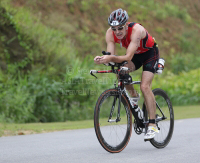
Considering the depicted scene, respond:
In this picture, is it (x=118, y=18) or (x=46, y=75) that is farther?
(x=46, y=75)

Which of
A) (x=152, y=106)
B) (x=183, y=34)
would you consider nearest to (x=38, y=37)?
(x=152, y=106)

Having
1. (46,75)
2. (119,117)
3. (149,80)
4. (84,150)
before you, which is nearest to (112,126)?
(119,117)

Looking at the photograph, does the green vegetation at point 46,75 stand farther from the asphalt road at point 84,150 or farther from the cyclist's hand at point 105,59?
the cyclist's hand at point 105,59

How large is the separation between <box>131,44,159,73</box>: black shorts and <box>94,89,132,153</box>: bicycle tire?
2.38 feet

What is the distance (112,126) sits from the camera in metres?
5.76

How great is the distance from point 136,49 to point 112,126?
1.23 m

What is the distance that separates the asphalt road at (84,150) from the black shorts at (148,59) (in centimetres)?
130

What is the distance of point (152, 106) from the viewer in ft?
21.0

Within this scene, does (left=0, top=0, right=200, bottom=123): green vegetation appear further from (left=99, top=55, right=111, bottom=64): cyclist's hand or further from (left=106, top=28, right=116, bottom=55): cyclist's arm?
(left=99, top=55, right=111, bottom=64): cyclist's hand

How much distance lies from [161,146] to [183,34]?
24.5 m

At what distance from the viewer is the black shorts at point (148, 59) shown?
645 centimetres

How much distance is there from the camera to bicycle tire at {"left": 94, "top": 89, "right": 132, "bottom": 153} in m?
5.57

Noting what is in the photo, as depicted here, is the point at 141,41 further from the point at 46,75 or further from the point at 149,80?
the point at 46,75

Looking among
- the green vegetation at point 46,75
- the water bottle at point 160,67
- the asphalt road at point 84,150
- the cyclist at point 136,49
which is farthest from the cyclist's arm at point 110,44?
the green vegetation at point 46,75
